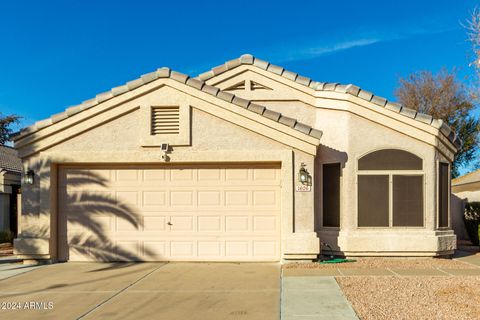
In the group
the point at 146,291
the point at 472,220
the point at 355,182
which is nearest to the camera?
the point at 146,291

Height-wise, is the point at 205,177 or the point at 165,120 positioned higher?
the point at 165,120

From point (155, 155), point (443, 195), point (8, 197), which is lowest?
point (8, 197)

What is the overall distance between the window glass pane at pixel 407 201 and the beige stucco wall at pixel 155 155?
2121 mm

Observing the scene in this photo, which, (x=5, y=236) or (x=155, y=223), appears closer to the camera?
(x=155, y=223)

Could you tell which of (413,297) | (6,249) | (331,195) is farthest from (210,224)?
(6,249)

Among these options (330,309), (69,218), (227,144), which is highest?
(227,144)

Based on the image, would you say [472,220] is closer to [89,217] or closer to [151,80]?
[151,80]

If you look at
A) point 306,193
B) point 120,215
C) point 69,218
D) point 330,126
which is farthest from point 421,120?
point 69,218

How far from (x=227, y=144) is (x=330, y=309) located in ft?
16.6

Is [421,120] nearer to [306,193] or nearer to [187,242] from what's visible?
[306,193]

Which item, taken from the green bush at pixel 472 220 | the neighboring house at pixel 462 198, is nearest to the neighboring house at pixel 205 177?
the green bush at pixel 472 220

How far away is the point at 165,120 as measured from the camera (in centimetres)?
1105

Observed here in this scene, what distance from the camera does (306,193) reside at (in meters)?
10.6

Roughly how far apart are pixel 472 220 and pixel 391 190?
6.57 metres
